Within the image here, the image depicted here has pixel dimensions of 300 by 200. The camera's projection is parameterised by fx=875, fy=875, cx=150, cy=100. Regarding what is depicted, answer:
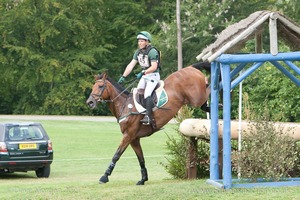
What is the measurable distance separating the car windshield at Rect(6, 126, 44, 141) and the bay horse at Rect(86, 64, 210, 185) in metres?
8.85

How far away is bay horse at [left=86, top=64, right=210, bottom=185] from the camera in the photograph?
52.5ft

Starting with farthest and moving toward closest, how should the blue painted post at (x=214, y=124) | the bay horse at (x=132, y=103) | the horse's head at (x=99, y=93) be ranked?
the horse's head at (x=99, y=93), the bay horse at (x=132, y=103), the blue painted post at (x=214, y=124)

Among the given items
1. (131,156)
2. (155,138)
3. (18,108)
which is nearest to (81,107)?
(18,108)

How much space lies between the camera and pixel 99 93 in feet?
53.4

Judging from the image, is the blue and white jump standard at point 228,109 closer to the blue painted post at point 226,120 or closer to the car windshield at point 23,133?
the blue painted post at point 226,120

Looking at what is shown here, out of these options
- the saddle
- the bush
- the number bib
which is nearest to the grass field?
the bush

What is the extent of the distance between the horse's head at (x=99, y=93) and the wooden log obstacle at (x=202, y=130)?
1.55 metres

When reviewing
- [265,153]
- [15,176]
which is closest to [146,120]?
[265,153]

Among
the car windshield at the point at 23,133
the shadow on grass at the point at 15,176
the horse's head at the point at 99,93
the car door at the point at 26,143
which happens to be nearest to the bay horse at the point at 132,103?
the horse's head at the point at 99,93

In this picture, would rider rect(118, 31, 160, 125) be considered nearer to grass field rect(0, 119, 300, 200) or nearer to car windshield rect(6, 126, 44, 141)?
grass field rect(0, 119, 300, 200)

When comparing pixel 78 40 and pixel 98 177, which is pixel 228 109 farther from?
pixel 78 40

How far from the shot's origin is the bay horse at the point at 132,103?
16.0 metres

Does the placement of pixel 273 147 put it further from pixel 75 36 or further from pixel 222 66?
pixel 75 36

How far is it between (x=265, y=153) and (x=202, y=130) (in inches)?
66.0
